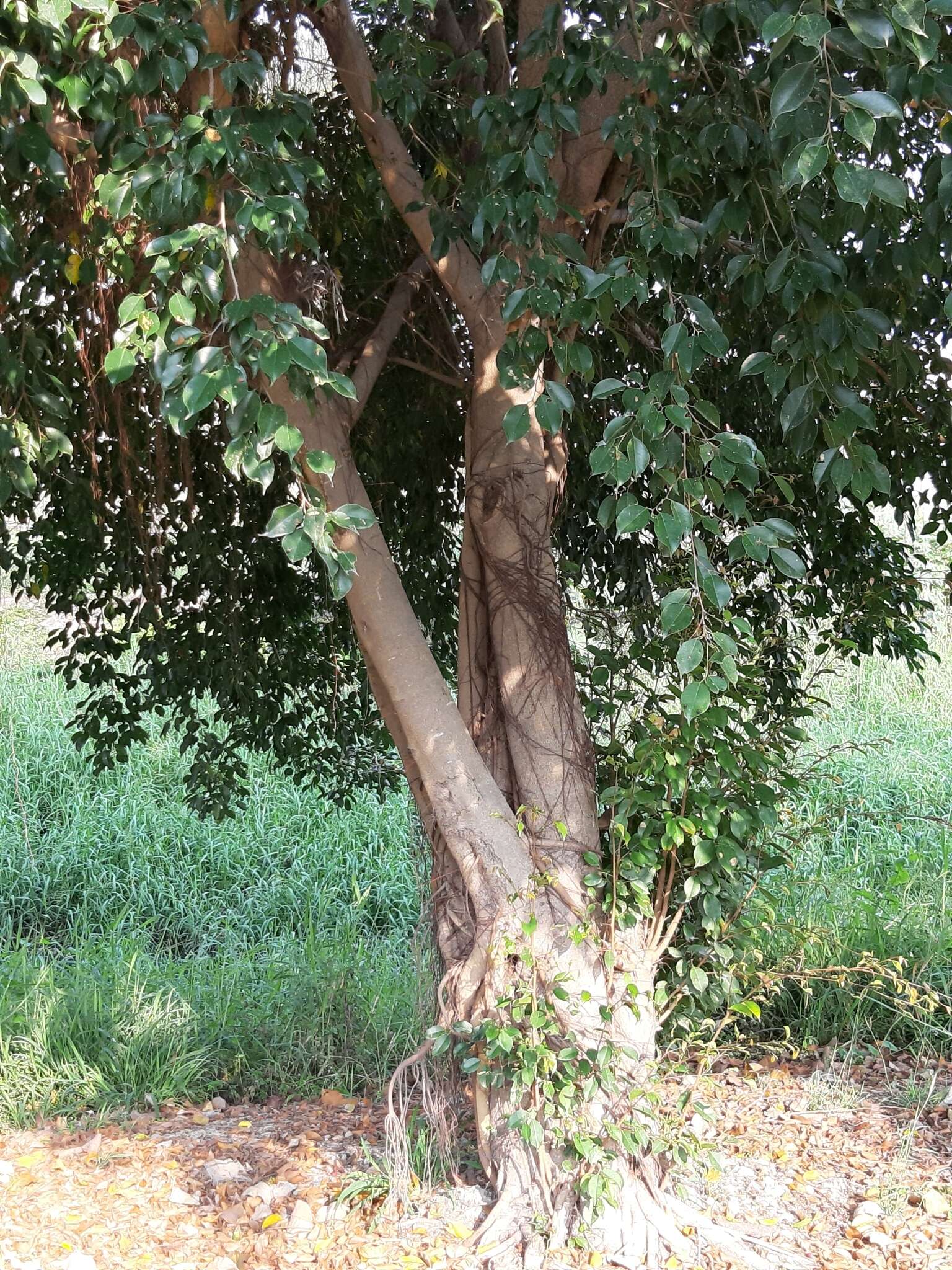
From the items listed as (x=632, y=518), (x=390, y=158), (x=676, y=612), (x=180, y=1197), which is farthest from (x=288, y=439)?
(x=180, y=1197)

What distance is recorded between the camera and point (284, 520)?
66.6 inches

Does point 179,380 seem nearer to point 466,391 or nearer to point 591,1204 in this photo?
point 466,391

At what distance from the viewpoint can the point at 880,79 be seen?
2320 millimetres

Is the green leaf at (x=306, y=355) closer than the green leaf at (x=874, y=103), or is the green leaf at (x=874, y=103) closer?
the green leaf at (x=874, y=103)

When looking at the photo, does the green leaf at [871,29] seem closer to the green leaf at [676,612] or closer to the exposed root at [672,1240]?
the green leaf at [676,612]

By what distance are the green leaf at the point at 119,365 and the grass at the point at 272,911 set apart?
1787mm

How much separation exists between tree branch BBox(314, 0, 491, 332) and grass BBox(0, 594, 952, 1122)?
4.97 ft

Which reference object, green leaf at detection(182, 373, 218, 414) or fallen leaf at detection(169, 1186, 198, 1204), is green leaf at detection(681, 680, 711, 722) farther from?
fallen leaf at detection(169, 1186, 198, 1204)

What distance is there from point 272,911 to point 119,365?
5.60 meters

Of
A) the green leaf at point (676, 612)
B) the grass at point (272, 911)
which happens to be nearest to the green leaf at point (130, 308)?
the green leaf at point (676, 612)

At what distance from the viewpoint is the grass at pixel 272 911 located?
3.78 metres

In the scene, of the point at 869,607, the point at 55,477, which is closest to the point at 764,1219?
the point at 869,607

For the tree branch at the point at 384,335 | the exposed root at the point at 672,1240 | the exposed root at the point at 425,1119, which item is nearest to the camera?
the exposed root at the point at 672,1240

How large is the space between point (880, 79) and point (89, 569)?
119 inches
